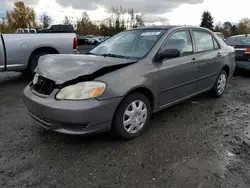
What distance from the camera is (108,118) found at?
9.29 ft

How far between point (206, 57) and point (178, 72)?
1024 mm

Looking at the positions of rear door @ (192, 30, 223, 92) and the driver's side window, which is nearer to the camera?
the driver's side window

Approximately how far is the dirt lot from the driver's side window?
116 centimetres

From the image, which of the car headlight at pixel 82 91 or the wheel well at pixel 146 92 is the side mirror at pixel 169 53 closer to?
the wheel well at pixel 146 92

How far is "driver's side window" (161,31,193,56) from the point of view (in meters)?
3.70

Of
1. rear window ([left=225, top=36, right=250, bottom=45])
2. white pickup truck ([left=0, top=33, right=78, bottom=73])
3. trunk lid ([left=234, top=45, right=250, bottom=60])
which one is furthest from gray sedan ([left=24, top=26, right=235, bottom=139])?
rear window ([left=225, top=36, right=250, bottom=45])

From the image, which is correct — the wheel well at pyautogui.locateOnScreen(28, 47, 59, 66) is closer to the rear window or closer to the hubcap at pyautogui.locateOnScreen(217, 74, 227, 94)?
the hubcap at pyautogui.locateOnScreen(217, 74, 227, 94)

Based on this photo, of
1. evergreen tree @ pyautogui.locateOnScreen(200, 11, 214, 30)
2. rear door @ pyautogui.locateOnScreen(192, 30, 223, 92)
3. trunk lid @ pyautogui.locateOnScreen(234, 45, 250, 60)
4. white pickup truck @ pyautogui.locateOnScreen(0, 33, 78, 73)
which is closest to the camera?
rear door @ pyautogui.locateOnScreen(192, 30, 223, 92)

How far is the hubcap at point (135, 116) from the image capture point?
3.07m

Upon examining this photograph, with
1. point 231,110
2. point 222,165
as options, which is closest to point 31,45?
point 231,110

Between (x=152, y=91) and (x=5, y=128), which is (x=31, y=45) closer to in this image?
(x=5, y=128)

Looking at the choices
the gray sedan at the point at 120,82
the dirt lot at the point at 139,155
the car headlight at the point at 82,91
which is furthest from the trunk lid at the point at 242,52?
the car headlight at the point at 82,91

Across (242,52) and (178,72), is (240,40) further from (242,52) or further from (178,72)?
(178,72)

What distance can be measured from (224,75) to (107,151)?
355 centimetres
